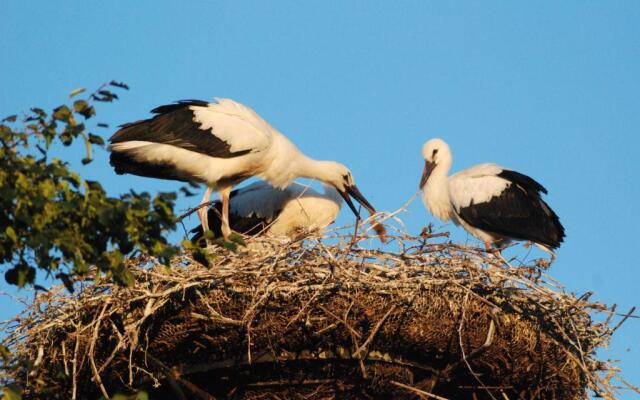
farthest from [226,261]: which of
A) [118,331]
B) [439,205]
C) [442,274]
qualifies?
[439,205]

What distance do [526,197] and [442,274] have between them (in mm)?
3607

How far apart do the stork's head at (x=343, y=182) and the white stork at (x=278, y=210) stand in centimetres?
10

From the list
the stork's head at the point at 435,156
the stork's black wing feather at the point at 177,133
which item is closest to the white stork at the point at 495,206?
the stork's head at the point at 435,156

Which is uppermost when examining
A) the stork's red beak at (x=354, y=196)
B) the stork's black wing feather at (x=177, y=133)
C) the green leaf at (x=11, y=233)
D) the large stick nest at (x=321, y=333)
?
the stork's red beak at (x=354, y=196)

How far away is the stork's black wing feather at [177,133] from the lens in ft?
32.7

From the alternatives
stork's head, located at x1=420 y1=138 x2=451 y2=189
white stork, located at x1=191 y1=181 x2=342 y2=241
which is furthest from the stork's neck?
white stork, located at x1=191 y1=181 x2=342 y2=241

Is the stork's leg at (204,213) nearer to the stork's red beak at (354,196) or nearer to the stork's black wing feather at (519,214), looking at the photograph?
the stork's red beak at (354,196)

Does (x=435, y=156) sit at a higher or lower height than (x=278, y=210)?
higher

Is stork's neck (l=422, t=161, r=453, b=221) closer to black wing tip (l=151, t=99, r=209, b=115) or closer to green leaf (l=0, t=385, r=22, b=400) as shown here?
black wing tip (l=151, t=99, r=209, b=115)

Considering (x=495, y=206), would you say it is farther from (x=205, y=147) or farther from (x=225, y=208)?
(x=205, y=147)

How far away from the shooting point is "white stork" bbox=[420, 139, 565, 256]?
10.5 m

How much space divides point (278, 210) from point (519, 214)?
8.08 ft

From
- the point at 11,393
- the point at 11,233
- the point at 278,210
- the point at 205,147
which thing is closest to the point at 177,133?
the point at 205,147

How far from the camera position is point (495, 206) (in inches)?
420
